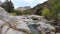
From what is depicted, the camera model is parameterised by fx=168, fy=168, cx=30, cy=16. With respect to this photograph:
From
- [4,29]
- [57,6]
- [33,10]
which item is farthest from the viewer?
[33,10]

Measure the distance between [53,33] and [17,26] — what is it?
13.2 feet

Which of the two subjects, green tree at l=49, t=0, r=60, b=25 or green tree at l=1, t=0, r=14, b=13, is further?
green tree at l=1, t=0, r=14, b=13

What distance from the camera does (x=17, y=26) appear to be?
593 centimetres

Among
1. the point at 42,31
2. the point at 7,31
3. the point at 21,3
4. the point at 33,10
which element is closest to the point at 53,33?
the point at 42,31

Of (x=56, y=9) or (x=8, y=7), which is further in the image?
(x=8, y=7)

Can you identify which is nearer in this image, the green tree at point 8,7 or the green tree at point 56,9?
the green tree at point 56,9

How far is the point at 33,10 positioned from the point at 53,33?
9.62 meters

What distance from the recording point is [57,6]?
488 inches

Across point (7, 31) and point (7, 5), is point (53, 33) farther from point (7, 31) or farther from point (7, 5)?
point (7, 5)

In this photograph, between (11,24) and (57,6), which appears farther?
(57,6)

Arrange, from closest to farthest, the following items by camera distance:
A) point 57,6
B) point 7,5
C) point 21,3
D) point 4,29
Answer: point 4,29
point 57,6
point 7,5
point 21,3

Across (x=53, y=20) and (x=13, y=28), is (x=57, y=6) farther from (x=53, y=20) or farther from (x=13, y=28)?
(x=13, y=28)

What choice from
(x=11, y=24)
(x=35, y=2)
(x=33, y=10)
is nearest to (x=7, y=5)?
(x=33, y=10)

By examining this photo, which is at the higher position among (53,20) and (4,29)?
(4,29)
